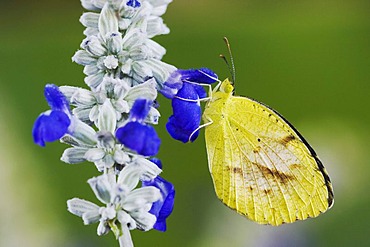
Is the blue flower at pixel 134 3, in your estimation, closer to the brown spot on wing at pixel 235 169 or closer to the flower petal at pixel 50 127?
the flower petal at pixel 50 127

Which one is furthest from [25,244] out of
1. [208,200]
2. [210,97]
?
[210,97]

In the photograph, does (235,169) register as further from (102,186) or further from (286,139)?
(102,186)

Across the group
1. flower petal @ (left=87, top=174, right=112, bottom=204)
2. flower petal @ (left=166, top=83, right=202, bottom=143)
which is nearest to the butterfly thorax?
flower petal @ (left=166, top=83, right=202, bottom=143)

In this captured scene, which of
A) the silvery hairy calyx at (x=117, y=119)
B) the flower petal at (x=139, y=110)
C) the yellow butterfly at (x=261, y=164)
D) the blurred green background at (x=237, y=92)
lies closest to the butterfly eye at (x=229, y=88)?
the yellow butterfly at (x=261, y=164)

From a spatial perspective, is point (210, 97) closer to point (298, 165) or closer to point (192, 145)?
point (298, 165)

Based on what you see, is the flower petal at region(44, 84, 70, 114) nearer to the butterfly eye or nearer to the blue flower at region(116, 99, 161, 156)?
the blue flower at region(116, 99, 161, 156)

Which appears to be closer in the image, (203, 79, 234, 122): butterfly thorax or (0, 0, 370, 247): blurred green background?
(203, 79, 234, 122): butterfly thorax
